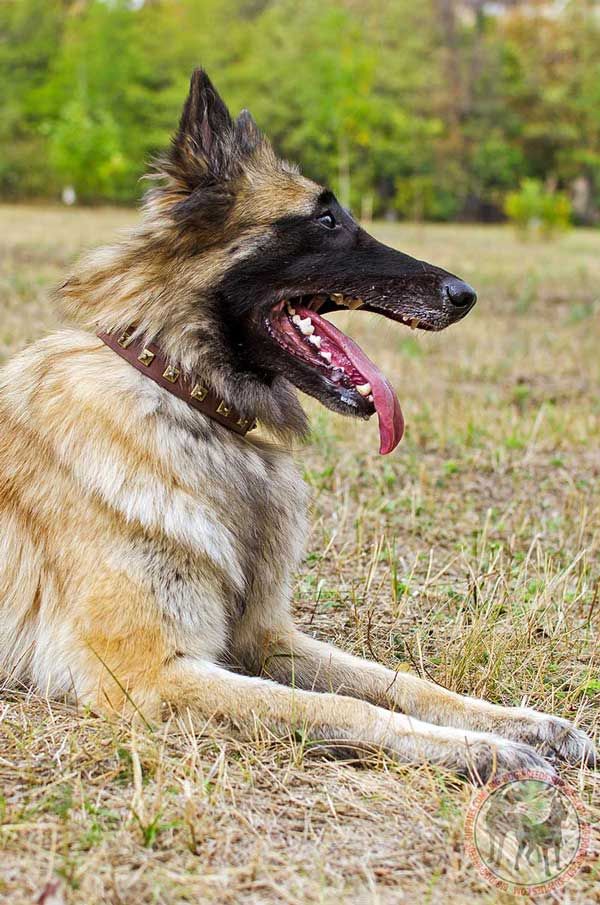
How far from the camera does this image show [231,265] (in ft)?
10.8

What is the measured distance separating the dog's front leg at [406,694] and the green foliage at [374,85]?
133 feet

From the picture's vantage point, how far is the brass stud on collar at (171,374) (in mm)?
3225

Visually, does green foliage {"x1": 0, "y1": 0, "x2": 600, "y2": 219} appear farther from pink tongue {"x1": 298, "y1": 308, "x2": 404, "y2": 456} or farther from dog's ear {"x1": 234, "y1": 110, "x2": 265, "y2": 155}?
pink tongue {"x1": 298, "y1": 308, "x2": 404, "y2": 456}

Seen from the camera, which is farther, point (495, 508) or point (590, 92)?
point (590, 92)

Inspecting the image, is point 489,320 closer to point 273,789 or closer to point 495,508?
point 495,508

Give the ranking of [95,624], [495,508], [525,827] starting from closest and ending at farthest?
[525,827] < [95,624] < [495,508]

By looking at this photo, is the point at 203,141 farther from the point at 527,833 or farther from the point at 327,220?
the point at 527,833

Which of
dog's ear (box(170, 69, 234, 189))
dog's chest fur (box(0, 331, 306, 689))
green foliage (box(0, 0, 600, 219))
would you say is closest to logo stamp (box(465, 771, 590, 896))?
dog's chest fur (box(0, 331, 306, 689))

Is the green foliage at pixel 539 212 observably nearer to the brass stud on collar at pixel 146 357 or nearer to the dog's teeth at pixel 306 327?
the dog's teeth at pixel 306 327

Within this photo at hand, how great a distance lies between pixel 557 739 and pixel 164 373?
163 cm

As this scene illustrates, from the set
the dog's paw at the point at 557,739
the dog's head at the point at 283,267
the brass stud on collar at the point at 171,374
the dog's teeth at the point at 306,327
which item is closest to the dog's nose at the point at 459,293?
the dog's head at the point at 283,267

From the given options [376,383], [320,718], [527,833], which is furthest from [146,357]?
[527,833]

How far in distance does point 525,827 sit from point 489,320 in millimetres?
10134

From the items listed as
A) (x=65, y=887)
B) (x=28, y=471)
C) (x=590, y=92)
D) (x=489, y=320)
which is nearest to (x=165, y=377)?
(x=28, y=471)
